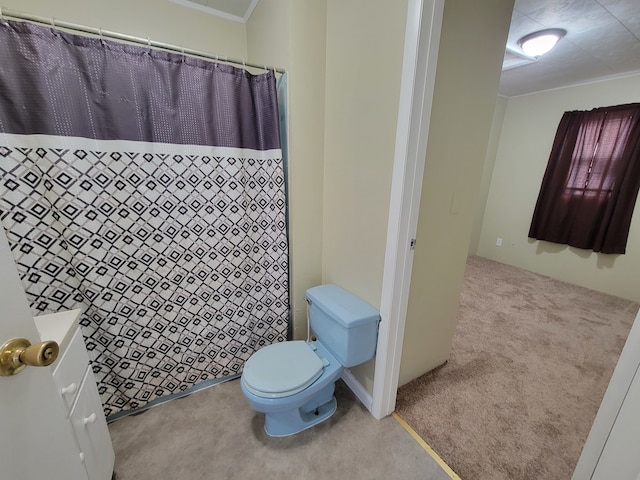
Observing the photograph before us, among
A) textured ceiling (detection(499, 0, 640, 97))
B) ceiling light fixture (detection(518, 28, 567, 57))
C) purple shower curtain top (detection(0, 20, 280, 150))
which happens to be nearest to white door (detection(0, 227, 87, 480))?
purple shower curtain top (detection(0, 20, 280, 150))

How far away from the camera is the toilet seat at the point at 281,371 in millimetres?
1129

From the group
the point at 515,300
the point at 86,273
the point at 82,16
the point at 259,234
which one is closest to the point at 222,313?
the point at 259,234

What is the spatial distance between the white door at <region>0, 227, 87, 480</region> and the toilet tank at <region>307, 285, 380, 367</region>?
97cm

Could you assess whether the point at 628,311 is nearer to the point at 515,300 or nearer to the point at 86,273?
the point at 515,300

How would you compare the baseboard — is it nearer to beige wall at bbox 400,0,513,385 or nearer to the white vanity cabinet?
beige wall at bbox 400,0,513,385

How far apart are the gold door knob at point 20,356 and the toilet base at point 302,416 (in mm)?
1026

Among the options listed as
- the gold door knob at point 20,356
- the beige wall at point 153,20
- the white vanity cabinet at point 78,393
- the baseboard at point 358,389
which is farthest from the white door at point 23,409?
the beige wall at point 153,20

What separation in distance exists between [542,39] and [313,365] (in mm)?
2753

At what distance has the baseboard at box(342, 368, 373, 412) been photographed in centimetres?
143

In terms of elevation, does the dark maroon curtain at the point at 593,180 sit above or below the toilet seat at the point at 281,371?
above

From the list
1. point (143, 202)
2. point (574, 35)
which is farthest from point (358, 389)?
point (574, 35)

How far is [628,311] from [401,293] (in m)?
3.02

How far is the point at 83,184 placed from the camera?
3.61ft

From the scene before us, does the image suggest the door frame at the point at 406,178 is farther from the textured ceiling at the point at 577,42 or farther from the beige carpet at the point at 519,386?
the textured ceiling at the point at 577,42
